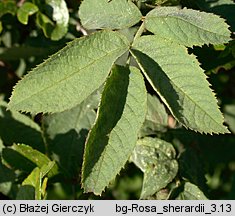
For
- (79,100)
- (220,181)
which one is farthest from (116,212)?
(220,181)

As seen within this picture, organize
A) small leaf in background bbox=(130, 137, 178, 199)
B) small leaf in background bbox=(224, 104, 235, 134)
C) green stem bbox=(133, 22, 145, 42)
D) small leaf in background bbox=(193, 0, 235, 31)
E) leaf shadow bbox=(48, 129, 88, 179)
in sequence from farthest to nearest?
small leaf in background bbox=(224, 104, 235, 134)
leaf shadow bbox=(48, 129, 88, 179)
small leaf in background bbox=(130, 137, 178, 199)
small leaf in background bbox=(193, 0, 235, 31)
green stem bbox=(133, 22, 145, 42)

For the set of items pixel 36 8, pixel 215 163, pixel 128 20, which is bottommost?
pixel 215 163

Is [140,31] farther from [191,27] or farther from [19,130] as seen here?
[19,130]

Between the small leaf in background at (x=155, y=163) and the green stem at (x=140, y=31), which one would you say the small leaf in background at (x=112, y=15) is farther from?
the small leaf in background at (x=155, y=163)

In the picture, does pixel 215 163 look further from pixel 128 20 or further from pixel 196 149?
pixel 128 20

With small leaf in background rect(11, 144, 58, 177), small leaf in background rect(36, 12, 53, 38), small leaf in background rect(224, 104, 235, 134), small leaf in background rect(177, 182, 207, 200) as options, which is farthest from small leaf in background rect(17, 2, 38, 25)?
small leaf in background rect(224, 104, 235, 134)

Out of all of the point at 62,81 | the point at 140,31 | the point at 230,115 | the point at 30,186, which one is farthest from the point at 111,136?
the point at 230,115

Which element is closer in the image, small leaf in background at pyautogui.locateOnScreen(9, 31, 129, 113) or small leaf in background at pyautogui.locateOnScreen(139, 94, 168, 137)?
small leaf in background at pyautogui.locateOnScreen(9, 31, 129, 113)

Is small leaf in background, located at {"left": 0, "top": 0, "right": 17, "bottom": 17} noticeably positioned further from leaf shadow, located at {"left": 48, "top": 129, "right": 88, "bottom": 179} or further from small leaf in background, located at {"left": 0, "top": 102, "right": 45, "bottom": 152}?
leaf shadow, located at {"left": 48, "top": 129, "right": 88, "bottom": 179}
